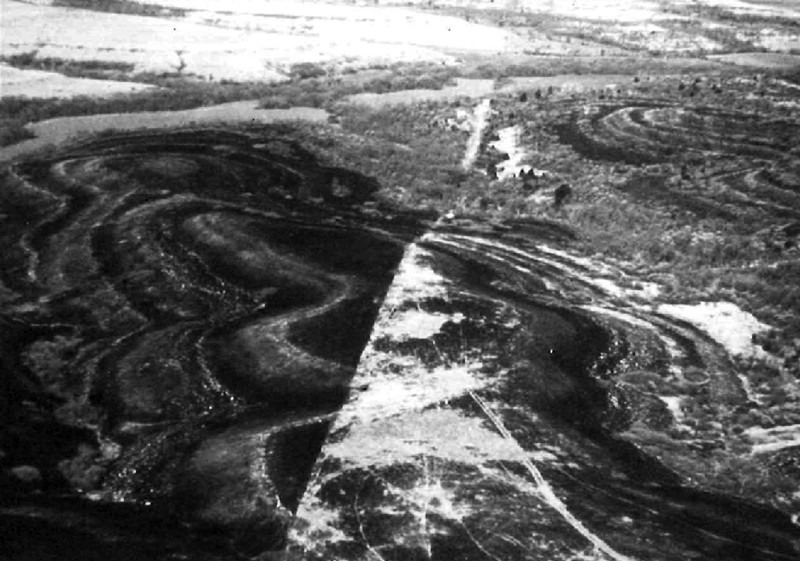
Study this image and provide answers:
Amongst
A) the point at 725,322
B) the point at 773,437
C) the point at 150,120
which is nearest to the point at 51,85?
the point at 150,120

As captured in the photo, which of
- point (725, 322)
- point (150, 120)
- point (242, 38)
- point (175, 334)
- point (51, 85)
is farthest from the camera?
point (242, 38)

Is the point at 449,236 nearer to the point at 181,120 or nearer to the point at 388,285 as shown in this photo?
the point at 388,285

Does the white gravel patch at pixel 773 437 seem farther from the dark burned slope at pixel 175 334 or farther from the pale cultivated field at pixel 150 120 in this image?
the pale cultivated field at pixel 150 120

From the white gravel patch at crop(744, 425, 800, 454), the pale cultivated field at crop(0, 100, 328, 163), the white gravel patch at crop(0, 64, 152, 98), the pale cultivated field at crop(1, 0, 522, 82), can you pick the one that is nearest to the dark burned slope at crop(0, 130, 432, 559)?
the pale cultivated field at crop(0, 100, 328, 163)

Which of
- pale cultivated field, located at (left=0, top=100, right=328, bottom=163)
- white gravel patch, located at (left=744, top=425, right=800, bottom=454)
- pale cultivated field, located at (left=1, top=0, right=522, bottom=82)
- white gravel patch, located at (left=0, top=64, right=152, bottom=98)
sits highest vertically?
pale cultivated field, located at (left=1, top=0, right=522, bottom=82)

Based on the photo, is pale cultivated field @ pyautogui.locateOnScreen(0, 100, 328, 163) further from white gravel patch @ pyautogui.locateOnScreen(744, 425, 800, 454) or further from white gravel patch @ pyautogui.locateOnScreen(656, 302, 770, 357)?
white gravel patch @ pyautogui.locateOnScreen(744, 425, 800, 454)

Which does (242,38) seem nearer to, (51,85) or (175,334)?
(51,85)

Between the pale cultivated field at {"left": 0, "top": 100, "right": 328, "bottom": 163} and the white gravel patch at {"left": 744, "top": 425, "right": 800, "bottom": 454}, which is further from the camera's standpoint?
the pale cultivated field at {"left": 0, "top": 100, "right": 328, "bottom": 163}

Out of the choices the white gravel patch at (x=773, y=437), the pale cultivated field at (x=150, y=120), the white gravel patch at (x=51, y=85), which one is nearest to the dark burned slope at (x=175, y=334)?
the pale cultivated field at (x=150, y=120)
